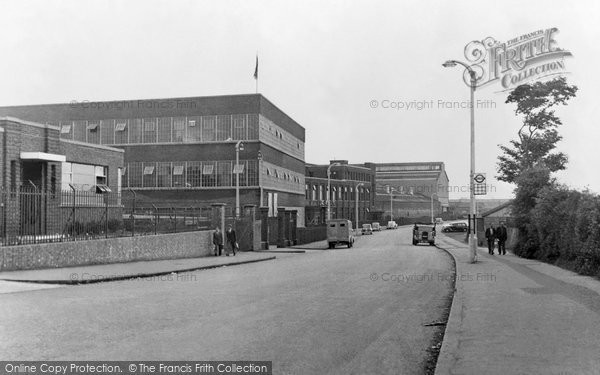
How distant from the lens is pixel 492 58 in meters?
26.4

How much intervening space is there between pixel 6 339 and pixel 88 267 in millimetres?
12999

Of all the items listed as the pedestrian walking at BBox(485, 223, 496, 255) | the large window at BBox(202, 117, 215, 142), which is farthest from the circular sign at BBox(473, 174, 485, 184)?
the large window at BBox(202, 117, 215, 142)

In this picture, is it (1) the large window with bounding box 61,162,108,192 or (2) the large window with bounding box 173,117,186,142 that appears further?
(2) the large window with bounding box 173,117,186,142

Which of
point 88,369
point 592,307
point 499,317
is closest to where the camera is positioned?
point 88,369

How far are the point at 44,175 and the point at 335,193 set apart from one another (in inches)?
3371

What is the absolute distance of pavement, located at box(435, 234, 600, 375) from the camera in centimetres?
698

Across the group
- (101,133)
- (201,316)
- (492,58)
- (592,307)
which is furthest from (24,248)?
(101,133)

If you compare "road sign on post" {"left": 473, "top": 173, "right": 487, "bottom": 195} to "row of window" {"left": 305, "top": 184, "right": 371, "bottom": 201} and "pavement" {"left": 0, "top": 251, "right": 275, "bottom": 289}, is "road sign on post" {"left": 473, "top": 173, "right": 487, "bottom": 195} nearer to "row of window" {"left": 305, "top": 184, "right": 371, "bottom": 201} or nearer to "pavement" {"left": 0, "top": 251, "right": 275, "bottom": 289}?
"pavement" {"left": 0, "top": 251, "right": 275, "bottom": 289}

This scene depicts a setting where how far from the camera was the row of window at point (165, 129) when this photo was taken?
2366 inches

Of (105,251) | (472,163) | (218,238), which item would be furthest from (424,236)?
(105,251)

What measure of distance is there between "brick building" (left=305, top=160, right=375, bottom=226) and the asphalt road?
8170cm

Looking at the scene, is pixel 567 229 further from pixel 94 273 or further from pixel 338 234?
pixel 338 234

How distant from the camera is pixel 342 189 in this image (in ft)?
381

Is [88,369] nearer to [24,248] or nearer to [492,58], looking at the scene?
[24,248]
